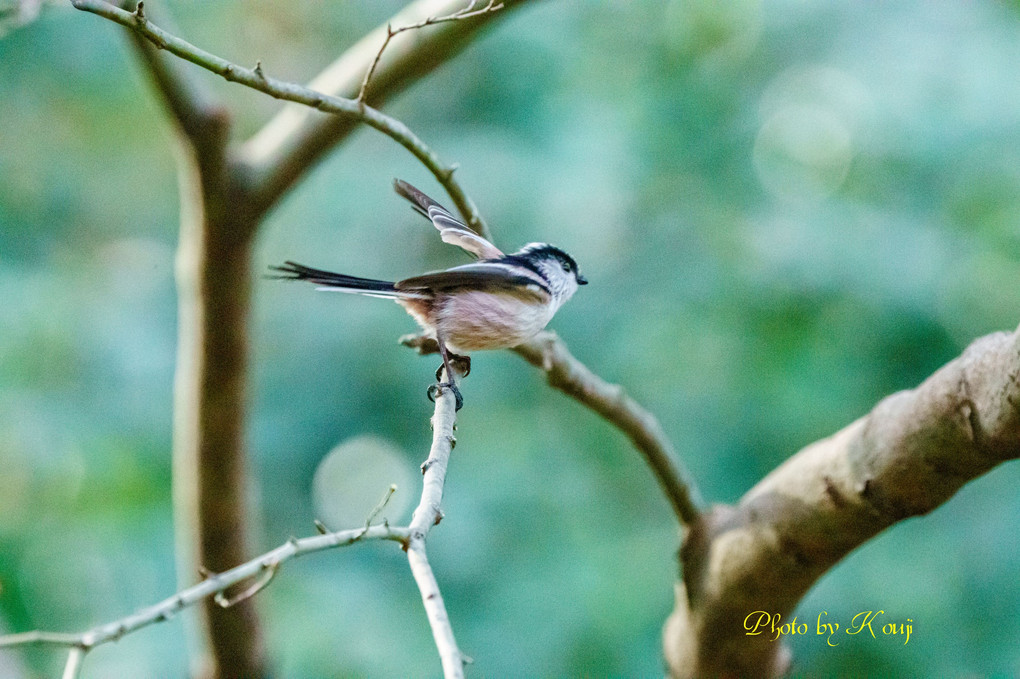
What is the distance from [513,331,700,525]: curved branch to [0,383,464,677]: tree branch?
1109 millimetres

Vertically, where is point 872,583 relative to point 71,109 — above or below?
below

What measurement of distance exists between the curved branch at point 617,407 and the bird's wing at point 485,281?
0.16 metres

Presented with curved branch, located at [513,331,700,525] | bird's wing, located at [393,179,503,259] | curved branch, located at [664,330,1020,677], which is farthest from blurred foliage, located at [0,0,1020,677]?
bird's wing, located at [393,179,503,259]

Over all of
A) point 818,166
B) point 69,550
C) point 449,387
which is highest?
point 818,166

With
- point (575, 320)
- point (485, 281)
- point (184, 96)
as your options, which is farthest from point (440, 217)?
point (575, 320)

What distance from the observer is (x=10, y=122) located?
21.4 ft

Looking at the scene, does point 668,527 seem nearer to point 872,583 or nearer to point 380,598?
point 872,583

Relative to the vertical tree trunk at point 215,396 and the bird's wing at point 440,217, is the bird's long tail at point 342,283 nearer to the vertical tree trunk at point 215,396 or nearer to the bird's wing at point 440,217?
the bird's wing at point 440,217

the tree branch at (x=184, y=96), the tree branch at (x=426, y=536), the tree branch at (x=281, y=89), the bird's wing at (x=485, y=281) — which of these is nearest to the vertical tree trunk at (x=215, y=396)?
the tree branch at (x=184, y=96)

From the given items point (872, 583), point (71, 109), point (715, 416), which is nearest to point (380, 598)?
point (715, 416)

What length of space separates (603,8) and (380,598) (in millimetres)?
4275

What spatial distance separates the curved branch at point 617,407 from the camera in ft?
9.62

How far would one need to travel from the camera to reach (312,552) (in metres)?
1.53

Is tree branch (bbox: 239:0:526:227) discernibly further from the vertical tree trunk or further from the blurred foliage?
the blurred foliage
